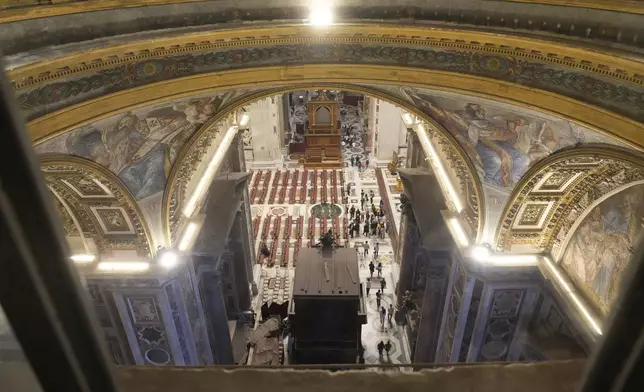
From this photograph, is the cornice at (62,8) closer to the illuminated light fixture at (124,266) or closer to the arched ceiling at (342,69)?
the arched ceiling at (342,69)

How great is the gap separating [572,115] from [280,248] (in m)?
15.4

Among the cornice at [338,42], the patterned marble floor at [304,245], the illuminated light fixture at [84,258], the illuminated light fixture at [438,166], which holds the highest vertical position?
the cornice at [338,42]

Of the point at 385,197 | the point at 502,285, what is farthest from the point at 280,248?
the point at 502,285

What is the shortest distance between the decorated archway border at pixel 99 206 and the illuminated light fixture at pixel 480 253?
6681 mm

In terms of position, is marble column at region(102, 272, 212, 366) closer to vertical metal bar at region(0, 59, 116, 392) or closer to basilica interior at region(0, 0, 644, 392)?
basilica interior at region(0, 0, 644, 392)

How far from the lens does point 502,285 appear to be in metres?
9.66

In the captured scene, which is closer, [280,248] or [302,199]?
[280,248]

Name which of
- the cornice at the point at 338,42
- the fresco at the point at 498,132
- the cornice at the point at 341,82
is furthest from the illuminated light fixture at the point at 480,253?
the cornice at the point at 338,42

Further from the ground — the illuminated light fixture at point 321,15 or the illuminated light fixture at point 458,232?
the illuminated light fixture at point 321,15

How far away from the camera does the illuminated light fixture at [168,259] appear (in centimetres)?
990

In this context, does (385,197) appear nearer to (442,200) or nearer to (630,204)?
(442,200)

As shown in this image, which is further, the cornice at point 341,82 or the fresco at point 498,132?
the fresco at point 498,132

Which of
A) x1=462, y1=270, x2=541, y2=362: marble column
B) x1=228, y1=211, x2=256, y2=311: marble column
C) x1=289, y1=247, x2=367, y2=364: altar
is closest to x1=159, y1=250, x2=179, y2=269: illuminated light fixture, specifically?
x1=289, y1=247, x2=367, y2=364: altar

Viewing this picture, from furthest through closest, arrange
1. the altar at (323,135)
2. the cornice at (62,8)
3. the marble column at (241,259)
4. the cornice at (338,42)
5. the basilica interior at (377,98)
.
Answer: the altar at (323,135) < the marble column at (241,259) < the cornice at (62,8) < the basilica interior at (377,98) < the cornice at (338,42)
